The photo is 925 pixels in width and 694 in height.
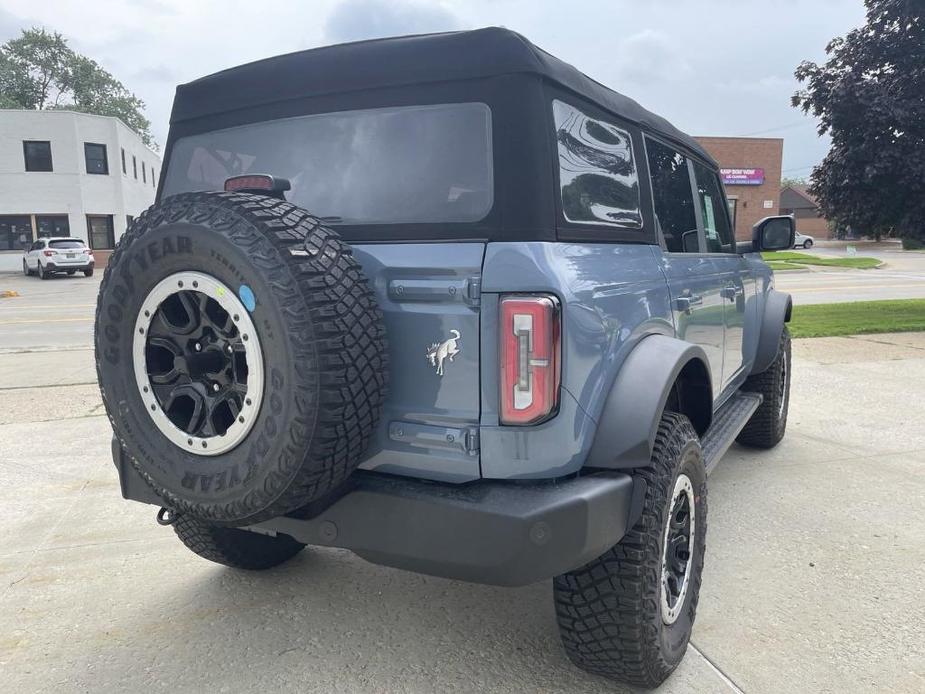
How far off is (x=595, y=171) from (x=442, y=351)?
892 mm

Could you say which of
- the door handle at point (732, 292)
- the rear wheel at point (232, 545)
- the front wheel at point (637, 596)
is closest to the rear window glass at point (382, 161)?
the front wheel at point (637, 596)

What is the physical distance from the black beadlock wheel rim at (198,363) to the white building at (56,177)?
36338 mm

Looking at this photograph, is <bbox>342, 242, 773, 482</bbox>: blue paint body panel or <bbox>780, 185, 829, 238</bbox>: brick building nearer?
<bbox>342, 242, 773, 482</bbox>: blue paint body panel

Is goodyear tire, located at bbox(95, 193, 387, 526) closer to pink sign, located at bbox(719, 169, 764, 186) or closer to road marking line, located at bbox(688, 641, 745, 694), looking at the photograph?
road marking line, located at bbox(688, 641, 745, 694)

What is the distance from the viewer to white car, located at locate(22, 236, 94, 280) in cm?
2762

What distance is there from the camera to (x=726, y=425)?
3.75 m

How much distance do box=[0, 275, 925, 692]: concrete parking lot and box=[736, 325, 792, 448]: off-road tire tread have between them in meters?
0.26

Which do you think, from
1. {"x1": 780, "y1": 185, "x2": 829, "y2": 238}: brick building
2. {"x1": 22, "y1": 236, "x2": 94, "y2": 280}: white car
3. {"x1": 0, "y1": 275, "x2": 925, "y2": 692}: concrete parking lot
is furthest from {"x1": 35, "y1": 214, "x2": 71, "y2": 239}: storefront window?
{"x1": 780, "y1": 185, "x2": 829, "y2": 238}: brick building

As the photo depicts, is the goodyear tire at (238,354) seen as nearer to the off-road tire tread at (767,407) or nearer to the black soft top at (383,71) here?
the black soft top at (383,71)

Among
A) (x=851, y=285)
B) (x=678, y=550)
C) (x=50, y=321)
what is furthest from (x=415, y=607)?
(x=851, y=285)

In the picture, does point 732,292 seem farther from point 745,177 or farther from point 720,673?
point 745,177

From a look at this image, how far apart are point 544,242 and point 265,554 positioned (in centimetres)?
203

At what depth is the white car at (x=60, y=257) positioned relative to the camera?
27.6 m

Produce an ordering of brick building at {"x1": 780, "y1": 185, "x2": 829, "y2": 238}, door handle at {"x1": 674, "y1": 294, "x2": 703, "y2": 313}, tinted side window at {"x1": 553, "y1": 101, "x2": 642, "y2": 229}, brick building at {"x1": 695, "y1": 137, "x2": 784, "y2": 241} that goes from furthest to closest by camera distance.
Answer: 1. brick building at {"x1": 780, "y1": 185, "x2": 829, "y2": 238}
2. brick building at {"x1": 695, "y1": 137, "x2": 784, "y2": 241}
3. door handle at {"x1": 674, "y1": 294, "x2": 703, "y2": 313}
4. tinted side window at {"x1": 553, "y1": 101, "x2": 642, "y2": 229}
